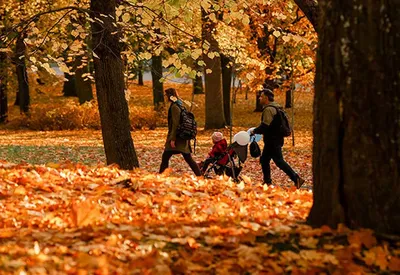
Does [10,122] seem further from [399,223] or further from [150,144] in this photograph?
[399,223]

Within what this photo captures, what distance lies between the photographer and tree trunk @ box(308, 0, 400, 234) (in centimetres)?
441

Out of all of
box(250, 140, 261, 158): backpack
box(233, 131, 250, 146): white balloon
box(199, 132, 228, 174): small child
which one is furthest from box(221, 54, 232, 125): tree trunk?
box(233, 131, 250, 146): white balloon

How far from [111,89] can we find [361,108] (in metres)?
5.68

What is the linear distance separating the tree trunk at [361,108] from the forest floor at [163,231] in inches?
9.3

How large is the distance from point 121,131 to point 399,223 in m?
5.78

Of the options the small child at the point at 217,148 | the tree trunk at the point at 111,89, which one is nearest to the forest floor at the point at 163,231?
the tree trunk at the point at 111,89

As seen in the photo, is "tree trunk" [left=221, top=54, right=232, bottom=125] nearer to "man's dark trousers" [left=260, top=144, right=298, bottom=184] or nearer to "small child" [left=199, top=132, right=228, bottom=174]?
"small child" [left=199, top=132, right=228, bottom=174]

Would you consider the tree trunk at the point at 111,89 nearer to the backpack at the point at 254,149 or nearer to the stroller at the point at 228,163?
the stroller at the point at 228,163

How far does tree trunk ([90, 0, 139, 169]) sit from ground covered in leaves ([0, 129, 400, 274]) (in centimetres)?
270

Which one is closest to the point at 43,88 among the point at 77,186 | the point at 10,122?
the point at 10,122

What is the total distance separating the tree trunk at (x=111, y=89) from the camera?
31.1 feet

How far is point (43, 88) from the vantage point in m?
44.9

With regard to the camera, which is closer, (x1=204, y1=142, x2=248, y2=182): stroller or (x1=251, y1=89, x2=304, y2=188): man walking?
(x1=251, y1=89, x2=304, y2=188): man walking

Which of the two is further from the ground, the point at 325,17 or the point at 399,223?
the point at 325,17
